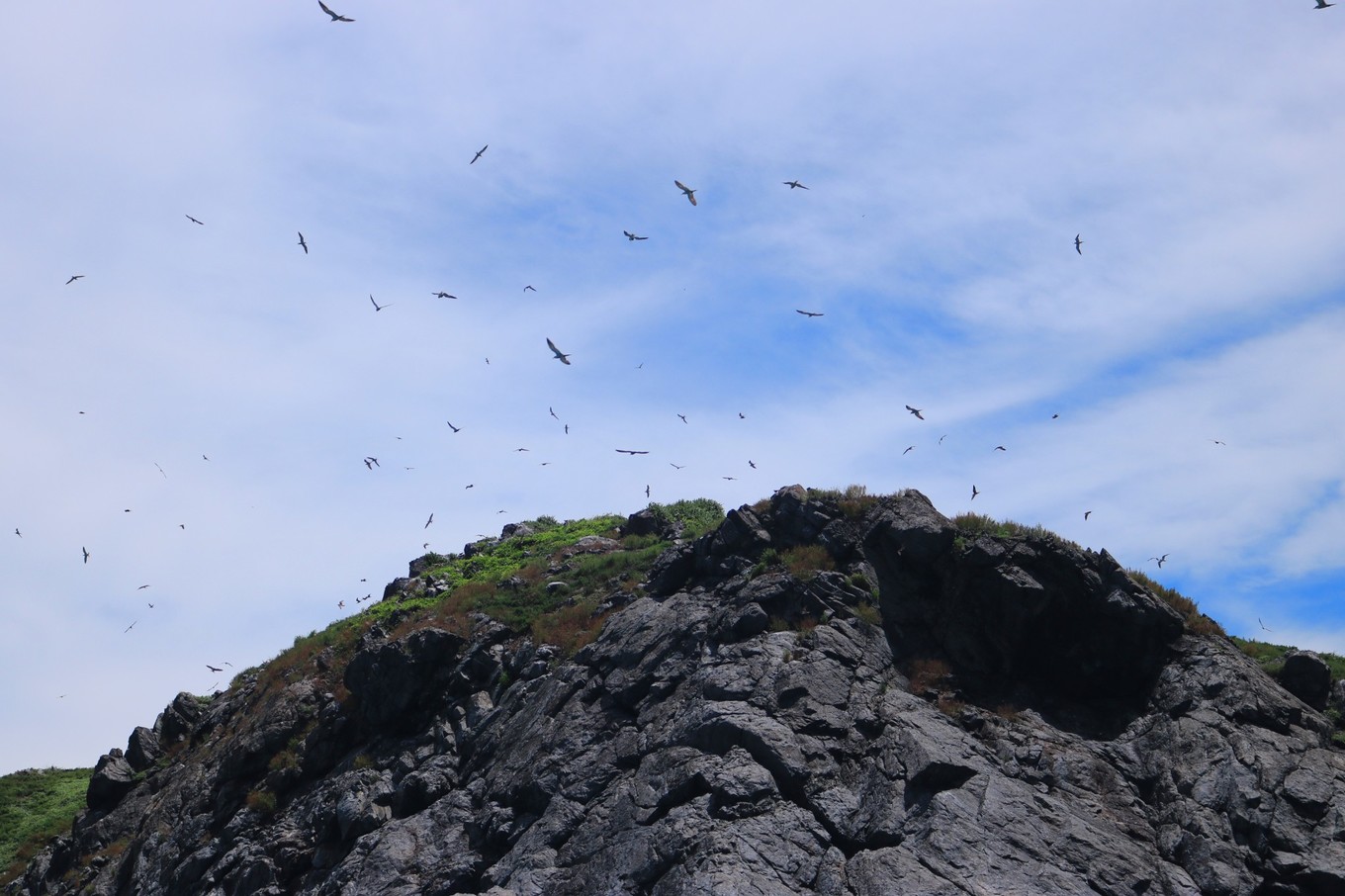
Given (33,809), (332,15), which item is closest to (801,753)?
(332,15)

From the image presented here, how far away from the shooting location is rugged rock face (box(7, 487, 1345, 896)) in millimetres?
20188

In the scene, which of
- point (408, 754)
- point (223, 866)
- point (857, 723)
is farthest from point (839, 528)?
point (223, 866)

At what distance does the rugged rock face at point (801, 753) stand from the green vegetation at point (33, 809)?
24.5ft

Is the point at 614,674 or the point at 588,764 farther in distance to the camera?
the point at 614,674

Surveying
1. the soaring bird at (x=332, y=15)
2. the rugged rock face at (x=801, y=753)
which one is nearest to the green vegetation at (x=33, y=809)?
the rugged rock face at (x=801, y=753)

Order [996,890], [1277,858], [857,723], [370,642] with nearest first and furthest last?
[996,890], [1277,858], [857,723], [370,642]

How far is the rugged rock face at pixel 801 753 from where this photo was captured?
66.2 ft

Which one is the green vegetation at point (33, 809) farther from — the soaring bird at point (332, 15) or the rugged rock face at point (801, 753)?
the soaring bird at point (332, 15)

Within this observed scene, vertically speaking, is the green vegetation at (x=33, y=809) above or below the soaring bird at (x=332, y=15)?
below

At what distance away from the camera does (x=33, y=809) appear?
46.5 meters

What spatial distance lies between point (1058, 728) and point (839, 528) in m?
8.62

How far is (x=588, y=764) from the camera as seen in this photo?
24578mm

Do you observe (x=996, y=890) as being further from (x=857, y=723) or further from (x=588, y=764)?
(x=588, y=764)

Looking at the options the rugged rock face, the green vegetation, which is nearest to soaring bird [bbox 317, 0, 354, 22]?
the rugged rock face
